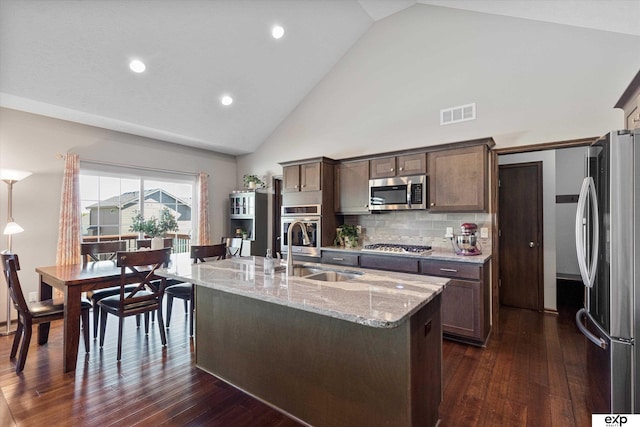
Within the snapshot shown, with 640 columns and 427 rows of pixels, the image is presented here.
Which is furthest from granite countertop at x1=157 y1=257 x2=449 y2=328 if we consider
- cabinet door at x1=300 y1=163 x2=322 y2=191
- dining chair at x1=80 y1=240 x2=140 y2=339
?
cabinet door at x1=300 y1=163 x2=322 y2=191

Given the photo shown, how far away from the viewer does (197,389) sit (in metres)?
2.29

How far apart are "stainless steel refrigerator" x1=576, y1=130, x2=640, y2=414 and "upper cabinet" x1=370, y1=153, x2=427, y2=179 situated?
1.90 meters

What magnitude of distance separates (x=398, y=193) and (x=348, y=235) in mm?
→ 1004


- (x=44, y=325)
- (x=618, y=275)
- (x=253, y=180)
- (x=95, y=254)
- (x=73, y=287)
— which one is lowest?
(x=44, y=325)

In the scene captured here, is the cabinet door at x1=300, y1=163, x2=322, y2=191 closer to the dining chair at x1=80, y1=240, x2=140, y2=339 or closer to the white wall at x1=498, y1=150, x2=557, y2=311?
the dining chair at x1=80, y1=240, x2=140, y2=339

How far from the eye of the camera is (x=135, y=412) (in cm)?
202

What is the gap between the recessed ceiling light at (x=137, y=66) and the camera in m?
3.51

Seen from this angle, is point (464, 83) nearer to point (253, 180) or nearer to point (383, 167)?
point (383, 167)

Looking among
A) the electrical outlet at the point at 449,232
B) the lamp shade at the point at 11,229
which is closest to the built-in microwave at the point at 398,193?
the electrical outlet at the point at 449,232

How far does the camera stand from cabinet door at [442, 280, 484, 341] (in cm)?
299

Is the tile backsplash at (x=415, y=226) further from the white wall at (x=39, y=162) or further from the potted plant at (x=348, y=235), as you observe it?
the white wall at (x=39, y=162)

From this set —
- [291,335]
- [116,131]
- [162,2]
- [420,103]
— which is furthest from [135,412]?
[420,103]

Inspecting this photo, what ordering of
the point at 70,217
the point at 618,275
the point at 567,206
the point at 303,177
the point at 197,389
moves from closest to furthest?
1. the point at 618,275
2. the point at 197,389
3. the point at 70,217
4. the point at 303,177
5. the point at 567,206

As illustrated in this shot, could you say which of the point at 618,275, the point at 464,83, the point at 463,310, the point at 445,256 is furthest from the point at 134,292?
the point at 464,83
